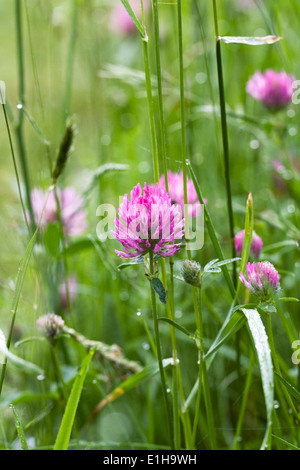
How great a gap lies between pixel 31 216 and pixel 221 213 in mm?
409

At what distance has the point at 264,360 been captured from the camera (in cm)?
34

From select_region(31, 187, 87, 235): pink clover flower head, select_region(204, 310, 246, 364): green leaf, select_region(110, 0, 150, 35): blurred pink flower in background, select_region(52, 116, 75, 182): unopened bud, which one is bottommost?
select_region(204, 310, 246, 364): green leaf

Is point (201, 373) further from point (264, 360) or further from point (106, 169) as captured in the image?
point (106, 169)

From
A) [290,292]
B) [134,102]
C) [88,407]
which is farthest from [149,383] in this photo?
[134,102]

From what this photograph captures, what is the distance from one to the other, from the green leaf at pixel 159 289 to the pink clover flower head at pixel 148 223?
0.02m

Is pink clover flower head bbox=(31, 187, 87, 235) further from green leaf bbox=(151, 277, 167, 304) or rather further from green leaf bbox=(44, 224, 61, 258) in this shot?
green leaf bbox=(151, 277, 167, 304)

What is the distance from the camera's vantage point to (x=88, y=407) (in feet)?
2.35

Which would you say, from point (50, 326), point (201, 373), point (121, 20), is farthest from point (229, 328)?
point (121, 20)

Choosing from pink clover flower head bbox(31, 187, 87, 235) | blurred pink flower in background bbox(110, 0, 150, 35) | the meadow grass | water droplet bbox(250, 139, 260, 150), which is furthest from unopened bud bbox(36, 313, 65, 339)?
blurred pink flower in background bbox(110, 0, 150, 35)

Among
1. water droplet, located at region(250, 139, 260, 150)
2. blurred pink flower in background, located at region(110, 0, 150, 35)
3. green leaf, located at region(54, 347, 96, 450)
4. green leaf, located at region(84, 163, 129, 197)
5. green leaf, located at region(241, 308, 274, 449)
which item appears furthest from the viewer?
blurred pink flower in background, located at region(110, 0, 150, 35)

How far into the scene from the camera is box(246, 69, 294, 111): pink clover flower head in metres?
0.73

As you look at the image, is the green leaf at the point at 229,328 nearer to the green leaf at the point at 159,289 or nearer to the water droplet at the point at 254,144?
the green leaf at the point at 159,289

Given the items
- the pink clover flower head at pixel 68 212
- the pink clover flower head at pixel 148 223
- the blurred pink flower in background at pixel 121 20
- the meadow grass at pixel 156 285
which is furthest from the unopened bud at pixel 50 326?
the blurred pink flower in background at pixel 121 20
